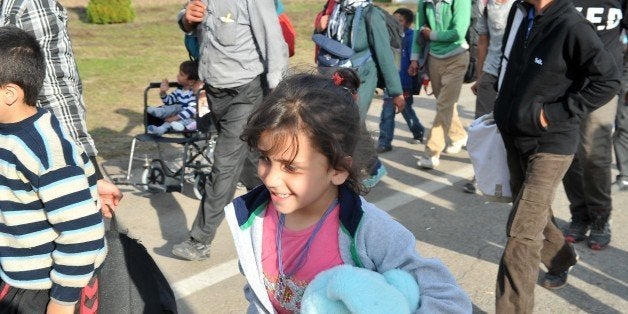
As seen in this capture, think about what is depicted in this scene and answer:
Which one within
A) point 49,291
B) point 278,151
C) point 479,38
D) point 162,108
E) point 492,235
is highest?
point 278,151

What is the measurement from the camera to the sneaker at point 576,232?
5316 mm

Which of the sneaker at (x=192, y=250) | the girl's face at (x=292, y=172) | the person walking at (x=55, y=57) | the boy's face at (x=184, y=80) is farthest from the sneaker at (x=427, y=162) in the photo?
the girl's face at (x=292, y=172)

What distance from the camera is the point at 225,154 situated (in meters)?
4.94

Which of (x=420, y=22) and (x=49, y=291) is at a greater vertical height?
(x=49, y=291)

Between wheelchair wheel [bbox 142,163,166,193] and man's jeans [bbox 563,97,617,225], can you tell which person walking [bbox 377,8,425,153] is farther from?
man's jeans [bbox 563,97,617,225]

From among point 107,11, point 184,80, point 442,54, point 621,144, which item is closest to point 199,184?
point 184,80

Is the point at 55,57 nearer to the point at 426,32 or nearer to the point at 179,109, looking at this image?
the point at 179,109

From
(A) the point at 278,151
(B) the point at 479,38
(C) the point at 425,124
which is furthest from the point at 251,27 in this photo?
(C) the point at 425,124

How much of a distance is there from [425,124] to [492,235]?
3.79 m

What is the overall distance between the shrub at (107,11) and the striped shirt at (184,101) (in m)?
13.4

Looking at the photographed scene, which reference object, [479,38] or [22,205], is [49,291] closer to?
[22,205]

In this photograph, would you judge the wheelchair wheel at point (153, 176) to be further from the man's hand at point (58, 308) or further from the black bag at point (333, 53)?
the man's hand at point (58, 308)

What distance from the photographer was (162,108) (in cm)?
654

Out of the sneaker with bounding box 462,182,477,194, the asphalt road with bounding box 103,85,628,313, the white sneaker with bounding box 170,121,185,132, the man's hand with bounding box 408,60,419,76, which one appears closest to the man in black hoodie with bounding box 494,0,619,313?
the asphalt road with bounding box 103,85,628,313
